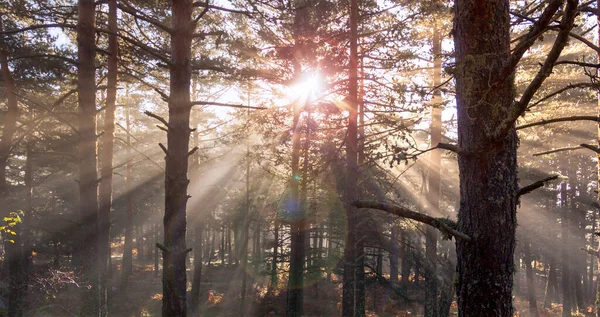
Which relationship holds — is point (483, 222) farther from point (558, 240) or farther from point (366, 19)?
point (558, 240)

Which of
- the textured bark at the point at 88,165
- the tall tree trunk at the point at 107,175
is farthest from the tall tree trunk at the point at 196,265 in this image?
the textured bark at the point at 88,165

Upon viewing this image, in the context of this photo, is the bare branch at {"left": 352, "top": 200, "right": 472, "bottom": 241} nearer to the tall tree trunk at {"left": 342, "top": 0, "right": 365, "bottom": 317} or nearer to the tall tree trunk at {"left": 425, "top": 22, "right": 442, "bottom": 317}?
the tall tree trunk at {"left": 342, "top": 0, "right": 365, "bottom": 317}

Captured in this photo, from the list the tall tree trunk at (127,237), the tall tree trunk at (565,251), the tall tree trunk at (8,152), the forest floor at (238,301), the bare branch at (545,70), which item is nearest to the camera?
the bare branch at (545,70)

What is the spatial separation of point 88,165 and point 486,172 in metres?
8.66

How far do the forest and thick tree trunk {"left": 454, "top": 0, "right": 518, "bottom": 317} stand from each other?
0.05 ft

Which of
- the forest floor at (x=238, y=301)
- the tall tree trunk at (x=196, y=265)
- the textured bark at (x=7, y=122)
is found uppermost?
the textured bark at (x=7, y=122)

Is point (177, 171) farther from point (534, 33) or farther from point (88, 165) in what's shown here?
point (534, 33)

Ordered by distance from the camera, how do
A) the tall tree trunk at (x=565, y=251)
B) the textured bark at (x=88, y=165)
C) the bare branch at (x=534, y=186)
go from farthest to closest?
the tall tree trunk at (x=565, y=251) < the textured bark at (x=88, y=165) < the bare branch at (x=534, y=186)

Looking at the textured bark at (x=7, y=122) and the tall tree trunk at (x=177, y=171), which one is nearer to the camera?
the tall tree trunk at (x=177, y=171)

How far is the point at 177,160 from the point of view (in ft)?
17.5

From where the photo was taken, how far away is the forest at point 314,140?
2949 mm

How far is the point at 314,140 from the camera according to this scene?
42.5 ft

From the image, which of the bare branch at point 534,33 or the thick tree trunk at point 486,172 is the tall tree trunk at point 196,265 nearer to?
the thick tree trunk at point 486,172

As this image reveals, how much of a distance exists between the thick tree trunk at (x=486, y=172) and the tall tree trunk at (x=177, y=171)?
4.00 metres
